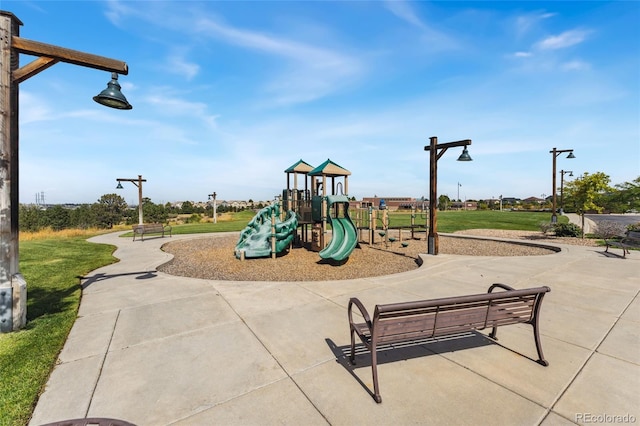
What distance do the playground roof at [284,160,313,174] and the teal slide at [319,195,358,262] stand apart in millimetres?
3870

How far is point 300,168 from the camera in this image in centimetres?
1493

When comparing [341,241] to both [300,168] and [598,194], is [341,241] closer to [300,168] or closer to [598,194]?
[300,168]

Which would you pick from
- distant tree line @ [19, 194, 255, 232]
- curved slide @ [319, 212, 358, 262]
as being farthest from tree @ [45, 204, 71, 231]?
curved slide @ [319, 212, 358, 262]

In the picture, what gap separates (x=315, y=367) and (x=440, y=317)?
156 centimetres

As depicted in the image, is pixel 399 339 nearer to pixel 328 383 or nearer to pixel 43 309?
pixel 328 383

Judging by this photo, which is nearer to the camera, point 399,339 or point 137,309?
point 399,339

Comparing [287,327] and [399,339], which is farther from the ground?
[399,339]

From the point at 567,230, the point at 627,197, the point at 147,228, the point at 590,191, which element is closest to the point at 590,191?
the point at 590,191

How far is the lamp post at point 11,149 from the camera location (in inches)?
169

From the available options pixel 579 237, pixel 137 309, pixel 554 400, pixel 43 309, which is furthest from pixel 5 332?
pixel 579 237

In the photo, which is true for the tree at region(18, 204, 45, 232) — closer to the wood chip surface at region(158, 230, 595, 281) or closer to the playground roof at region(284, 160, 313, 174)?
the wood chip surface at region(158, 230, 595, 281)

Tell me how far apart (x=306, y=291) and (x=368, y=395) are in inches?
141

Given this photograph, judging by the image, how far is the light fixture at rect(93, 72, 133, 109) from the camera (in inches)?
189

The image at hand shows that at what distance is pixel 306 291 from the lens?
20.8ft
